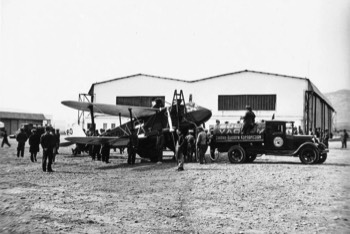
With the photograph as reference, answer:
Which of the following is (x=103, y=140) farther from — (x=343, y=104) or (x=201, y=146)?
(x=343, y=104)

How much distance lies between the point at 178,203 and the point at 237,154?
923 centimetres

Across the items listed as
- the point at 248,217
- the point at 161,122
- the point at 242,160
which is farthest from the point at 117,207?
the point at 161,122

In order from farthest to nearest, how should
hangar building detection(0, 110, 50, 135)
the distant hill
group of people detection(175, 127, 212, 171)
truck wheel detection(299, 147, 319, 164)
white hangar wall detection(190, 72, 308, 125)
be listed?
hangar building detection(0, 110, 50, 135) < white hangar wall detection(190, 72, 308, 125) < truck wheel detection(299, 147, 319, 164) < group of people detection(175, 127, 212, 171) < the distant hill

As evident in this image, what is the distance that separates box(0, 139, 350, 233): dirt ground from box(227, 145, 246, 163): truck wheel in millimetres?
4006

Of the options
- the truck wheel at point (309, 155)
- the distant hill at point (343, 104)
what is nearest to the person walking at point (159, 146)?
the truck wheel at point (309, 155)

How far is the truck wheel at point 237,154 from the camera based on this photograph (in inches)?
658

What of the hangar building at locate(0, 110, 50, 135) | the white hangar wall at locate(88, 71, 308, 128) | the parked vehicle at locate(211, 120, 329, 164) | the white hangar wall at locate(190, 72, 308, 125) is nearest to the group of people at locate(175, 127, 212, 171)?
the parked vehicle at locate(211, 120, 329, 164)

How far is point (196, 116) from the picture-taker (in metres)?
19.3

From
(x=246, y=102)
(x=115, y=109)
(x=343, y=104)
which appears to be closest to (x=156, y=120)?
(x=115, y=109)

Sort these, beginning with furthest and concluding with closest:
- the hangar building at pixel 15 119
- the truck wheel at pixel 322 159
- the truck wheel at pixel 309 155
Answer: the hangar building at pixel 15 119
the truck wheel at pixel 322 159
the truck wheel at pixel 309 155

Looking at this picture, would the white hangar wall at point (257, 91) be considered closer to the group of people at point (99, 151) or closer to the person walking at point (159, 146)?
the group of people at point (99, 151)

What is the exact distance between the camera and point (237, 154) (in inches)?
667

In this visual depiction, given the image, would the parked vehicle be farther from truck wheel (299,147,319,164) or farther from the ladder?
the ladder

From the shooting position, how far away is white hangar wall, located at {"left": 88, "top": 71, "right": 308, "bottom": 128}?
36.9 metres
